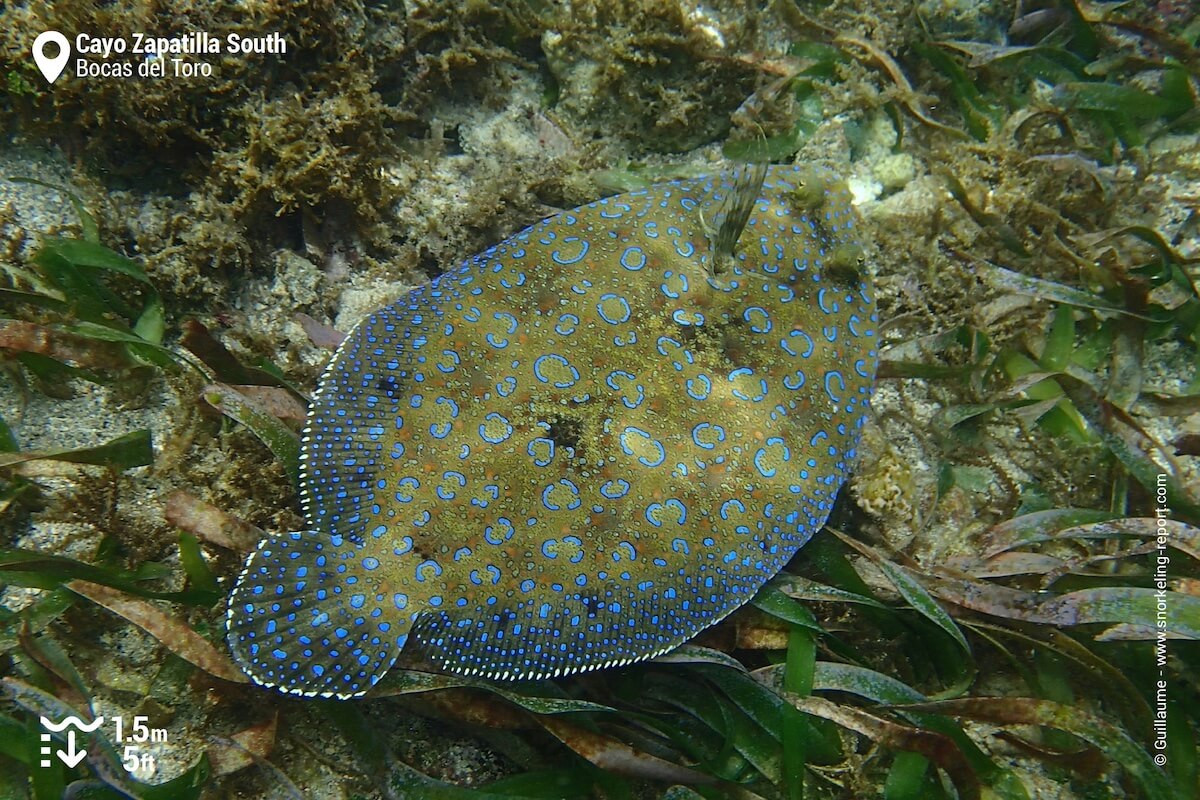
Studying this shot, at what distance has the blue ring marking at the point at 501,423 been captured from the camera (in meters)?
3.09

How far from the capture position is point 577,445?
3.12 m

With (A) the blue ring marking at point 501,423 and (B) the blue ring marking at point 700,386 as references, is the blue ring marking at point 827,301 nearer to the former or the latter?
(B) the blue ring marking at point 700,386

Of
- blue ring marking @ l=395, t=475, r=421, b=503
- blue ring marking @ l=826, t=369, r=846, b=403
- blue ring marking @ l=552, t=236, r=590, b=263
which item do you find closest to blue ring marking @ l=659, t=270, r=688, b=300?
blue ring marking @ l=552, t=236, r=590, b=263

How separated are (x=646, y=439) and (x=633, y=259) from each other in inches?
44.0

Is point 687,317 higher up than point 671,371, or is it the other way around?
point 687,317

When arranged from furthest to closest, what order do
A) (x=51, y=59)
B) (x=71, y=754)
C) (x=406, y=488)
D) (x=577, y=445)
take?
(x=51, y=59), (x=577, y=445), (x=406, y=488), (x=71, y=754)

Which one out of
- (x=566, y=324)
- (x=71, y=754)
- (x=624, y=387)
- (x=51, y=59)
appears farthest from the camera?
(x=51, y=59)

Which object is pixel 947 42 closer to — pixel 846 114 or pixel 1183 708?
pixel 846 114

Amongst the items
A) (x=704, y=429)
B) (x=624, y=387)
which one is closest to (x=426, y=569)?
(x=624, y=387)

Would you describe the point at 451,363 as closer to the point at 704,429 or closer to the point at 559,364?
the point at 559,364

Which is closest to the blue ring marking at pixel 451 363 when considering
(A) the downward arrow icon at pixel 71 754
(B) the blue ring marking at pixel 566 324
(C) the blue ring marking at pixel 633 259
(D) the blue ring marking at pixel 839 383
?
(B) the blue ring marking at pixel 566 324

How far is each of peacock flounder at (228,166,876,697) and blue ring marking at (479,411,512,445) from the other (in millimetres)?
11

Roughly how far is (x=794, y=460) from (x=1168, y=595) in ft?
6.31

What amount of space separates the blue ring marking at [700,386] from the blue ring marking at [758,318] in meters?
0.44
